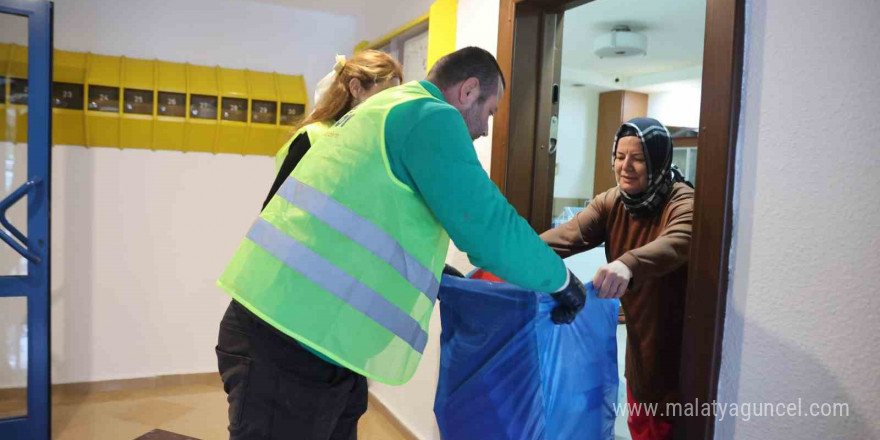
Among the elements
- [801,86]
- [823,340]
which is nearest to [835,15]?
[801,86]

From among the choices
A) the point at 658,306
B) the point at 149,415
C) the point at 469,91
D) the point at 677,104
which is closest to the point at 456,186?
the point at 469,91

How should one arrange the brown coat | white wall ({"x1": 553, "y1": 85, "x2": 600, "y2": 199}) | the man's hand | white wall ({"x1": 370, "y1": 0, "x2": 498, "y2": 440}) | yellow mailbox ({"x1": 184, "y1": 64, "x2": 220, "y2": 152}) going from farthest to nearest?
1. white wall ({"x1": 553, "y1": 85, "x2": 600, "y2": 199})
2. yellow mailbox ({"x1": 184, "y1": 64, "x2": 220, "y2": 152})
3. white wall ({"x1": 370, "y1": 0, "x2": 498, "y2": 440})
4. the brown coat
5. the man's hand

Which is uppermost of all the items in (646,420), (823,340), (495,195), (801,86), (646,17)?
(646,17)

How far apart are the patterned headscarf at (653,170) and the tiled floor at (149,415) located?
182cm

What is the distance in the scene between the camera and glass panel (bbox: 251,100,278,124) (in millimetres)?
3584

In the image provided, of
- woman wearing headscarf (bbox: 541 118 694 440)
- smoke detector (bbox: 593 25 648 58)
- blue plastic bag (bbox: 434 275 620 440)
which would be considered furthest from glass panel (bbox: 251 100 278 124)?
smoke detector (bbox: 593 25 648 58)

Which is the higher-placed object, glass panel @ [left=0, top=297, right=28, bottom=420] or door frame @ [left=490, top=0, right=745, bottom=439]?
door frame @ [left=490, top=0, right=745, bottom=439]

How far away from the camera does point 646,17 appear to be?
4.38 m

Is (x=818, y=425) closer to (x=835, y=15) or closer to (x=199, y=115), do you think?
(x=835, y=15)

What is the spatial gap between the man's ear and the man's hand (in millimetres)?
524

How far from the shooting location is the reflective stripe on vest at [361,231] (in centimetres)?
113

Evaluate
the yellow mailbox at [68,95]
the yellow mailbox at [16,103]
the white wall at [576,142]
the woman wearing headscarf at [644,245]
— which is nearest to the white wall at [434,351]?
the woman wearing headscarf at [644,245]

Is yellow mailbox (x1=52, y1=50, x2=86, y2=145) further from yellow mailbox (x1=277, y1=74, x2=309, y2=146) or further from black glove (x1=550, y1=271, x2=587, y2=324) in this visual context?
black glove (x1=550, y1=271, x2=587, y2=324)

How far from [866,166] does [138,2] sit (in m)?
3.60
